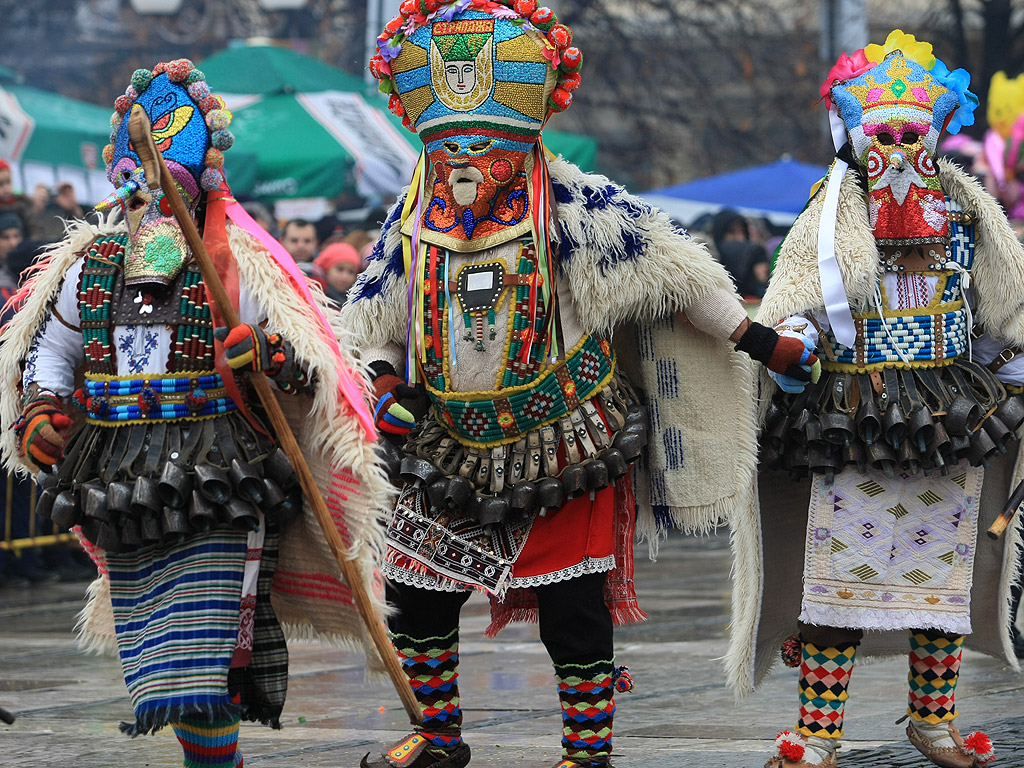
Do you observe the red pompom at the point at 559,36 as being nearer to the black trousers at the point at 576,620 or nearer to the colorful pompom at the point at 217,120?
the colorful pompom at the point at 217,120

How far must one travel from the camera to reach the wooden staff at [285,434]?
379 centimetres

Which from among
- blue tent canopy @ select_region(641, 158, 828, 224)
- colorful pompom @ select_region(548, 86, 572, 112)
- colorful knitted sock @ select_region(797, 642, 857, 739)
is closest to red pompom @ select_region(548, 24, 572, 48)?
colorful pompom @ select_region(548, 86, 572, 112)

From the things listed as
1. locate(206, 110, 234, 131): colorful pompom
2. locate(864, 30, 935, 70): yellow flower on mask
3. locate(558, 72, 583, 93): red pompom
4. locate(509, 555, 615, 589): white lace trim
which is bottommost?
locate(509, 555, 615, 589): white lace trim

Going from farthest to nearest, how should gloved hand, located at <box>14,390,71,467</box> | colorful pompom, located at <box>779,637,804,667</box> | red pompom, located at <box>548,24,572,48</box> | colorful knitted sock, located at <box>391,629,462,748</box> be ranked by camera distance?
colorful pompom, located at <box>779,637,804,667</box>, colorful knitted sock, located at <box>391,629,462,748</box>, red pompom, located at <box>548,24,572,48</box>, gloved hand, located at <box>14,390,71,467</box>

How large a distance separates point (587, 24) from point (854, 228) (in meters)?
19.5

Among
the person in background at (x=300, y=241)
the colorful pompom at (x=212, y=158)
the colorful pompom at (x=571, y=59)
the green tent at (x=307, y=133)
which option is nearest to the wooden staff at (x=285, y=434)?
the colorful pompom at (x=212, y=158)

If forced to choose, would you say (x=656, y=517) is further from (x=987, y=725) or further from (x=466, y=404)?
(x=987, y=725)

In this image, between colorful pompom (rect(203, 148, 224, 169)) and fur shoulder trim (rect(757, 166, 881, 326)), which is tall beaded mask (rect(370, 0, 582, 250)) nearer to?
colorful pompom (rect(203, 148, 224, 169))

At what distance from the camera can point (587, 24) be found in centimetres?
2377

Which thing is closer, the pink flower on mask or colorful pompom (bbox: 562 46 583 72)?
colorful pompom (bbox: 562 46 583 72)

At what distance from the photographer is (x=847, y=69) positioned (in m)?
5.03

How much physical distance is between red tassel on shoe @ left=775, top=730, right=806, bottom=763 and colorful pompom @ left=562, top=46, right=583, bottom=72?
205 centimetres

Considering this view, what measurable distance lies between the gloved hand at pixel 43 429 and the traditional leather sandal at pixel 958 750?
2670 millimetres

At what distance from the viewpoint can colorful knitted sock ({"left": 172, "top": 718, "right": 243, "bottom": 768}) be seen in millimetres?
4086
